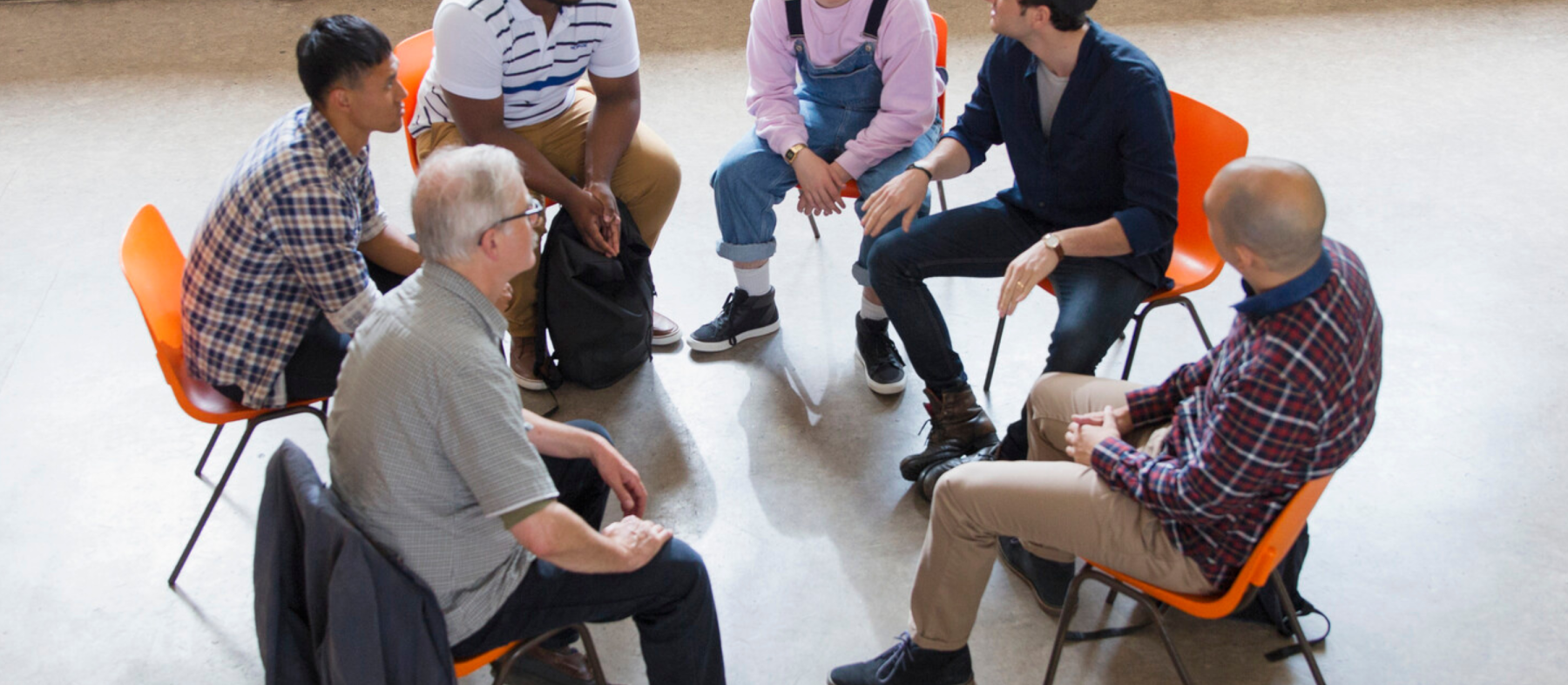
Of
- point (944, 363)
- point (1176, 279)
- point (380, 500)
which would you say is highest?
point (380, 500)

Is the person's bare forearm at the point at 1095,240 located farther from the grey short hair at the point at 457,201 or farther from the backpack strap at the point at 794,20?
the grey short hair at the point at 457,201

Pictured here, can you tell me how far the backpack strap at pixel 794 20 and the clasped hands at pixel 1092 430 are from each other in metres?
1.48

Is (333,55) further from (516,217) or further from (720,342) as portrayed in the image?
(720,342)

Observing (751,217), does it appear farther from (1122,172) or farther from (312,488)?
(312,488)

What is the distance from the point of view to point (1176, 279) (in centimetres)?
275

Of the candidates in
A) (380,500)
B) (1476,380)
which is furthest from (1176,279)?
(380,500)

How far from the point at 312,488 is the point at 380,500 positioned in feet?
0.38

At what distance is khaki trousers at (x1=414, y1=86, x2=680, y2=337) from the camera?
307cm

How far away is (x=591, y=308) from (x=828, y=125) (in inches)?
34.5

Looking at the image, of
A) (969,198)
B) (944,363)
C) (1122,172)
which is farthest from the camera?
(969,198)

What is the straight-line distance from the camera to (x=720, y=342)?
3.33m

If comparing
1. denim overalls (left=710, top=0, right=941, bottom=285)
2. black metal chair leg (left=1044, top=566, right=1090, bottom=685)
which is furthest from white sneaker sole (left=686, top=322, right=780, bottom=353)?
black metal chair leg (left=1044, top=566, right=1090, bottom=685)

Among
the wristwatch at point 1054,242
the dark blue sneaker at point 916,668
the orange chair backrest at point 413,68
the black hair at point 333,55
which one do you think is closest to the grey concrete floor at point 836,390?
the dark blue sneaker at point 916,668

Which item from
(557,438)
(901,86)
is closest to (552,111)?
(901,86)
